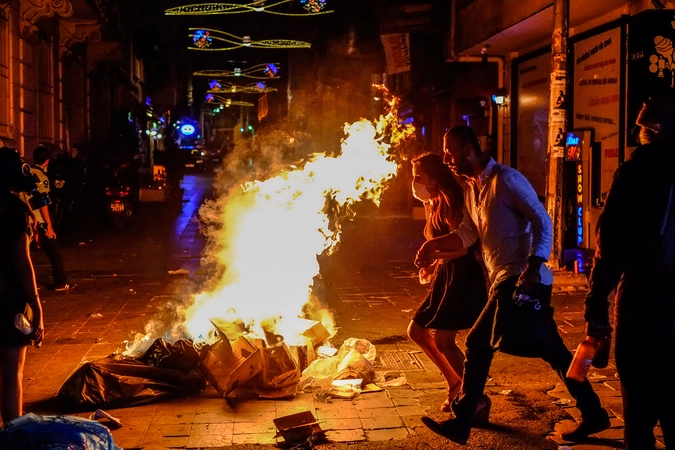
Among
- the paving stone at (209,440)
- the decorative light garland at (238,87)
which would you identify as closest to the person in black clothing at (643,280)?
the paving stone at (209,440)

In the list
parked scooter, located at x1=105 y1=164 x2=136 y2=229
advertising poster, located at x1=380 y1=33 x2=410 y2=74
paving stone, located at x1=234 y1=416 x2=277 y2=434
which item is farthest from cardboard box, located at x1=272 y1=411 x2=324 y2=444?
advertising poster, located at x1=380 y1=33 x2=410 y2=74

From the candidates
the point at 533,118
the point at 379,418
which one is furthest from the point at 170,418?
the point at 533,118

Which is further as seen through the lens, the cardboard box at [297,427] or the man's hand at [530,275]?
the cardboard box at [297,427]

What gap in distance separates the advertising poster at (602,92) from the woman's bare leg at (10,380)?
35.1ft

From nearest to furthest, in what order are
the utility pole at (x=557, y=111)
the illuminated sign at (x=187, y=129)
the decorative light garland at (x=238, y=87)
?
1. the utility pole at (x=557, y=111)
2. the decorative light garland at (x=238, y=87)
3. the illuminated sign at (x=187, y=129)

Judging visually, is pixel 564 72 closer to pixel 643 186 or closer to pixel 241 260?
pixel 241 260

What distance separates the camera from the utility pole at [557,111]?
33.0ft

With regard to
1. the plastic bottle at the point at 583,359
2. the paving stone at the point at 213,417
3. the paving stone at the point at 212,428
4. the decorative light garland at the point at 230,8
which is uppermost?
the decorative light garland at the point at 230,8

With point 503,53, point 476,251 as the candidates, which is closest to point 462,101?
point 503,53

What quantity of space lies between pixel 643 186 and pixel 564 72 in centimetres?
713

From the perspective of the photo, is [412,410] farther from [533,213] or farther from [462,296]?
[533,213]

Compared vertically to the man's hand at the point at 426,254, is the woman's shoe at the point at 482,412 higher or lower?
lower

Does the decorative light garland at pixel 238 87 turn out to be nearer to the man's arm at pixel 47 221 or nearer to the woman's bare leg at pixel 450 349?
the man's arm at pixel 47 221

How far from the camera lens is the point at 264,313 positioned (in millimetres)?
6559
